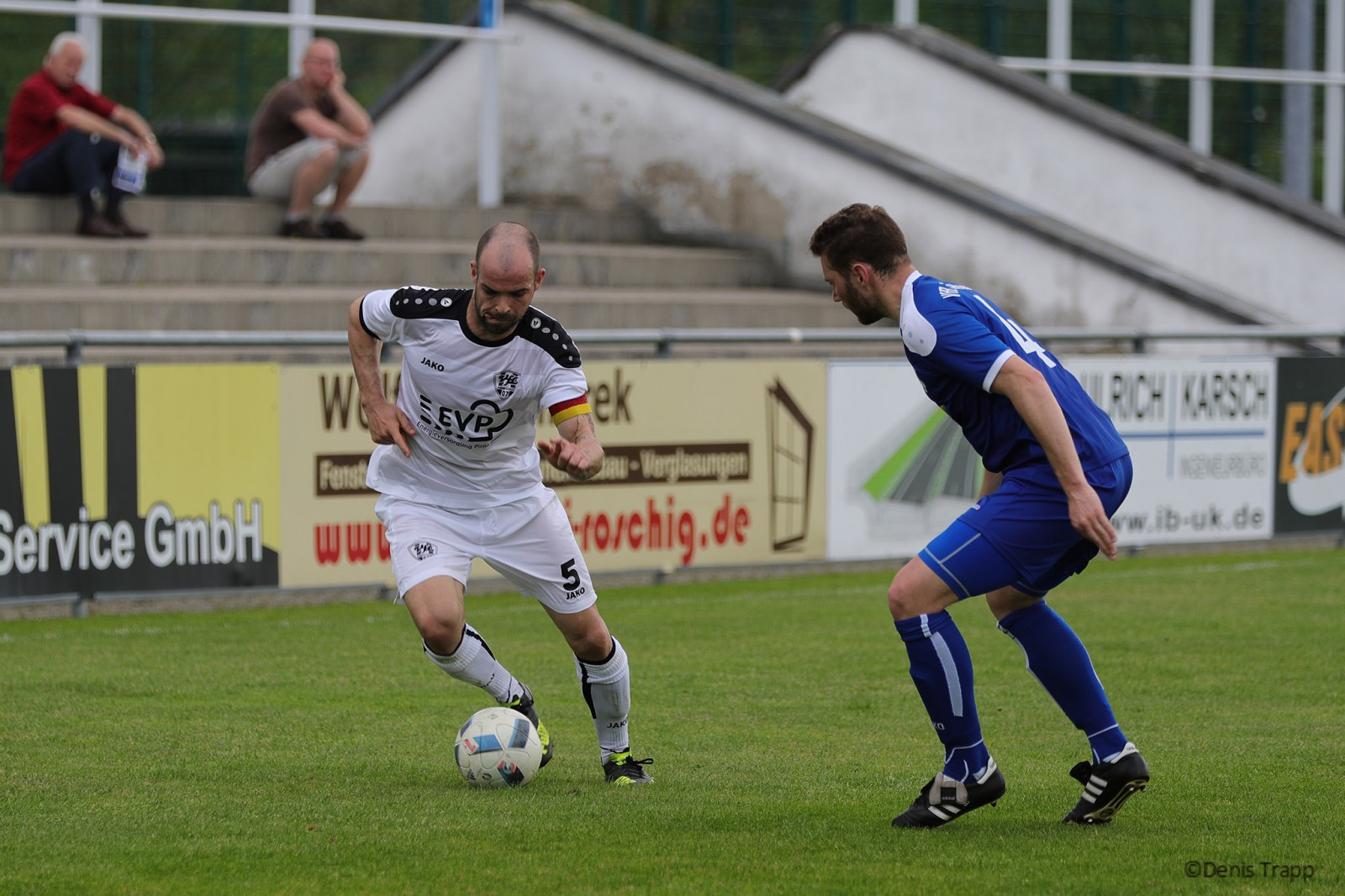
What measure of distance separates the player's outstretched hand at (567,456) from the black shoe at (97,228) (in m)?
9.86

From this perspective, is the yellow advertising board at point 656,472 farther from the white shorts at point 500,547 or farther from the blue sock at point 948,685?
the blue sock at point 948,685

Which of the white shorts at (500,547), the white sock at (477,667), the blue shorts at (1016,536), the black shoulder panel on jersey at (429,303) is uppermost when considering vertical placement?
the black shoulder panel on jersey at (429,303)

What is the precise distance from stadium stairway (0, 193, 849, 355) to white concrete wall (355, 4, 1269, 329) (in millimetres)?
468

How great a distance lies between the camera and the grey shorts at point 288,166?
15.6 metres

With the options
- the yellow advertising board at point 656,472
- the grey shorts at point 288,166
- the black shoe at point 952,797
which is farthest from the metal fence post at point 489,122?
the black shoe at point 952,797

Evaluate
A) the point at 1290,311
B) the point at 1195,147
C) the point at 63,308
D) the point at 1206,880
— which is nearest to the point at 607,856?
the point at 1206,880

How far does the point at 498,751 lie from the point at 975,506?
6.47 ft

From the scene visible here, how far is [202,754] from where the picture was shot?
22.9 ft

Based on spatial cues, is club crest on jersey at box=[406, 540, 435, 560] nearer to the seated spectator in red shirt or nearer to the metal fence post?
the seated spectator in red shirt

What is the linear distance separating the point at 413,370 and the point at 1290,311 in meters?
14.2

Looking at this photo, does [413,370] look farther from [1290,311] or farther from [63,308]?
[1290,311]

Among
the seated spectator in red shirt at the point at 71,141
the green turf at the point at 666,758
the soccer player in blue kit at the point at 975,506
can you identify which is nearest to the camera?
the green turf at the point at 666,758

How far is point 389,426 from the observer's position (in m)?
6.60

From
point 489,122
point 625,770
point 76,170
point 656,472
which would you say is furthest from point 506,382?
point 489,122
